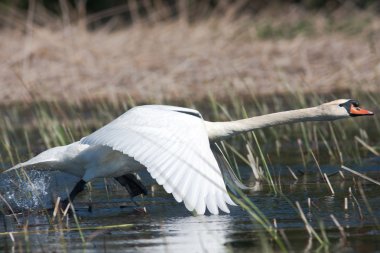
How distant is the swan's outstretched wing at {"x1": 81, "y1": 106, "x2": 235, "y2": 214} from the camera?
5906 millimetres

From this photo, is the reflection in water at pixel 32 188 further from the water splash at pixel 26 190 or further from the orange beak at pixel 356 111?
the orange beak at pixel 356 111

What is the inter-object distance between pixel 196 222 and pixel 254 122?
1.22 m

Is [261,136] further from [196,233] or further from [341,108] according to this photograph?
[196,233]

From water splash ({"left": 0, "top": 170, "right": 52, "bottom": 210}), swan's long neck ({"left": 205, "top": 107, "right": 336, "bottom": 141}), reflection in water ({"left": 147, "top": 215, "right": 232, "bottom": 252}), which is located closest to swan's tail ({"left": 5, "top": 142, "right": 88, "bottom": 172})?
water splash ({"left": 0, "top": 170, "right": 52, "bottom": 210})

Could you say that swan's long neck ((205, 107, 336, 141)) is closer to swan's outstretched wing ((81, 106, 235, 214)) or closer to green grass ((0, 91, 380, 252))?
green grass ((0, 91, 380, 252))

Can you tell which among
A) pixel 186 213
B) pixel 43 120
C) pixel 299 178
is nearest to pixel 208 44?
pixel 43 120

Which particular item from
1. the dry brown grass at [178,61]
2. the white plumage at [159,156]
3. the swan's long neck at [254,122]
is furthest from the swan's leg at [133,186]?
the dry brown grass at [178,61]

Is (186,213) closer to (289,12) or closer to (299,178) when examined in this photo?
(299,178)

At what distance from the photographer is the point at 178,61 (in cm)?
1638

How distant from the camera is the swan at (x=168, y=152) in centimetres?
597

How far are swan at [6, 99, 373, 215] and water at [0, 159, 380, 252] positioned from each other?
0.77ft

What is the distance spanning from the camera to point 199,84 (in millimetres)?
15422

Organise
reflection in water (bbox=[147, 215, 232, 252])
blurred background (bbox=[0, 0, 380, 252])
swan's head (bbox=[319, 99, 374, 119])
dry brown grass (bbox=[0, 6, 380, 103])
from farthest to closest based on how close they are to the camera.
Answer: dry brown grass (bbox=[0, 6, 380, 103]) < swan's head (bbox=[319, 99, 374, 119]) < blurred background (bbox=[0, 0, 380, 252]) < reflection in water (bbox=[147, 215, 232, 252])

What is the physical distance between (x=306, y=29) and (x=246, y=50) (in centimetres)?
219
